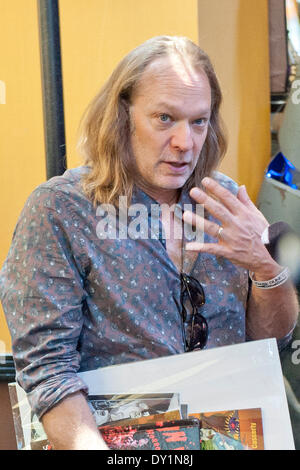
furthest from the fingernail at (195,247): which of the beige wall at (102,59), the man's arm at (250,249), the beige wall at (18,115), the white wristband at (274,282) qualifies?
the beige wall at (18,115)

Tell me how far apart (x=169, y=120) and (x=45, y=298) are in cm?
49

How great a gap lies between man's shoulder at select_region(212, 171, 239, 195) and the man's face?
19cm

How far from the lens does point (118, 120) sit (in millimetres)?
1560

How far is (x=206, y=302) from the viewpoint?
5.21ft

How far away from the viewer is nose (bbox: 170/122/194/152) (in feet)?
4.90

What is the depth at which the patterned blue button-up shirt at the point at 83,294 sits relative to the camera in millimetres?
1401

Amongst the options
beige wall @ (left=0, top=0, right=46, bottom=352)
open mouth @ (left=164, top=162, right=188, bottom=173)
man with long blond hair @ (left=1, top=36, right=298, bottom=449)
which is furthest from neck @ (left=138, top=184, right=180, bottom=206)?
beige wall @ (left=0, top=0, right=46, bottom=352)

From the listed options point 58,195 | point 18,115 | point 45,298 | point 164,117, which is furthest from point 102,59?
point 45,298

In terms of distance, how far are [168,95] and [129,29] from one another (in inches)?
14.5

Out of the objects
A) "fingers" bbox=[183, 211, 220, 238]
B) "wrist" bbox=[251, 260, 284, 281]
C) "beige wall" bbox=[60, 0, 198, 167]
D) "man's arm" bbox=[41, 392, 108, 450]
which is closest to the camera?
"man's arm" bbox=[41, 392, 108, 450]

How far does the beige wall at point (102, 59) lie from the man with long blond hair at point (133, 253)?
0.16 metres

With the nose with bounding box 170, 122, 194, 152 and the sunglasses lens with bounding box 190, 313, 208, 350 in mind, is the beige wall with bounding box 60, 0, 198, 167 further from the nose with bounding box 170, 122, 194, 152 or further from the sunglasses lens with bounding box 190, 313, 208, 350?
the sunglasses lens with bounding box 190, 313, 208, 350

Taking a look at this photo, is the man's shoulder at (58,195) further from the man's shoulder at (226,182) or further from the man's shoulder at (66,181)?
the man's shoulder at (226,182)
